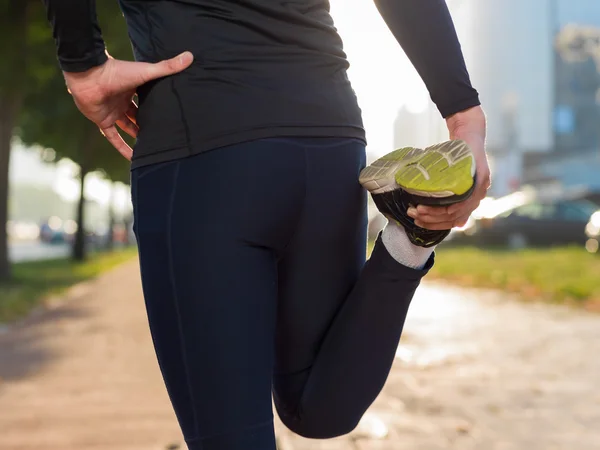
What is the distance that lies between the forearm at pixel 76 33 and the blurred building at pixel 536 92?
204 ft

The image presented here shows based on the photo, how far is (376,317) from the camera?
1.64 m

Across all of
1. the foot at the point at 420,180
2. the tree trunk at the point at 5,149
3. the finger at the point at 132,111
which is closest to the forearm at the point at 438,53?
the foot at the point at 420,180

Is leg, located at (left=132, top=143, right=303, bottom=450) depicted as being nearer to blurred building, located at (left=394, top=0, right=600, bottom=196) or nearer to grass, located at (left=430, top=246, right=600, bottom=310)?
grass, located at (left=430, top=246, right=600, bottom=310)

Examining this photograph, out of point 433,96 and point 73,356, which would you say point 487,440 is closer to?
point 433,96

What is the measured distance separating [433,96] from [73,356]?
5002 mm

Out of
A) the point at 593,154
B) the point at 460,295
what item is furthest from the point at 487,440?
the point at 593,154

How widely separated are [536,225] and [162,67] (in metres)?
18.0

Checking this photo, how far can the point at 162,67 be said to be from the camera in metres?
1.45

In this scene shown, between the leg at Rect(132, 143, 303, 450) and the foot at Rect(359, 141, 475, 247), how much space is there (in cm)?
18

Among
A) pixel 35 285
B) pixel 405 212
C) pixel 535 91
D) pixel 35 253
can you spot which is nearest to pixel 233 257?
pixel 405 212

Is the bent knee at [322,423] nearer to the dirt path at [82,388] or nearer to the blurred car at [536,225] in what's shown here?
the dirt path at [82,388]

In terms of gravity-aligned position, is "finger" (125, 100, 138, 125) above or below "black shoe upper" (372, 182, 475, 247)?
above

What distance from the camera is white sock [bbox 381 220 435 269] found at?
5.22 ft

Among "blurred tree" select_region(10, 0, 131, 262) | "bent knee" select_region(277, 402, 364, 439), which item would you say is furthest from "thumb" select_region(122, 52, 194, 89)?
"blurred tree" select_region(10, 0, 131, 262)
